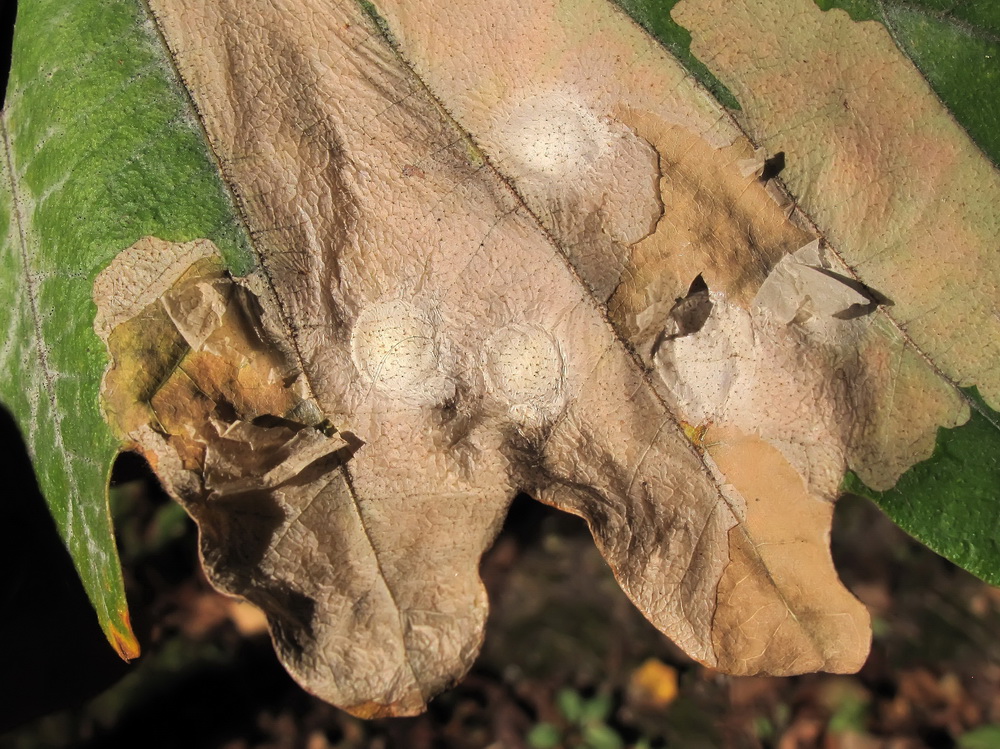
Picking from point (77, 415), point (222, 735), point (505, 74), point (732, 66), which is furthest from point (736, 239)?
A: point (222, 735)

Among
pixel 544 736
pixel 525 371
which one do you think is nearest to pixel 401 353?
pixel 525 371

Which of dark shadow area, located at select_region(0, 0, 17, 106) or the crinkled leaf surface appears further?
dark shadow area, located at select_region(0, 0, 17, 106)

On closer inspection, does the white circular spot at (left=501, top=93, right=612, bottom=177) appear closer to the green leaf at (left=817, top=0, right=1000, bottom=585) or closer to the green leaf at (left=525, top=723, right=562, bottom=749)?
the green leaf at (left=817, top=0, right=1000, bottom=585)

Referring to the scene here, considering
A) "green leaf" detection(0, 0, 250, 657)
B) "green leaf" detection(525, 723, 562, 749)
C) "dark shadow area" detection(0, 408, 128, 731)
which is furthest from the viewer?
"green leaf" detection(525, 723, 562, 749)

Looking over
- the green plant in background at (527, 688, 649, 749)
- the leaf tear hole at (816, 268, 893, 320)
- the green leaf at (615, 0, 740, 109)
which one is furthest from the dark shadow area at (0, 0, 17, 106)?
the green plant in background at (527, 688, 649, 749)

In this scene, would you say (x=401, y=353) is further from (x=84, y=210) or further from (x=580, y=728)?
(x=580, y=728)

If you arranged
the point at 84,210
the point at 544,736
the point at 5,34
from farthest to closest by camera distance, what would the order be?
the point at 544,736 → the point at 5,34 → the point at 84,210
